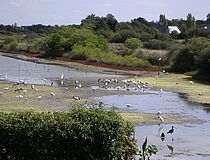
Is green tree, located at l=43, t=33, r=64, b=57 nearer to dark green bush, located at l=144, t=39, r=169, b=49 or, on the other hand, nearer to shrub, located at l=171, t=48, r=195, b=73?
dark green bush, located at l=144, t=39, r=169, b=49

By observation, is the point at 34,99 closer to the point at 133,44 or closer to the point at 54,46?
the point at 133,44

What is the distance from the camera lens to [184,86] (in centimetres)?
5162

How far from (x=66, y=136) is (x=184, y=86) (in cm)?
3836

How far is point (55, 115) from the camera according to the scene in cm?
1488

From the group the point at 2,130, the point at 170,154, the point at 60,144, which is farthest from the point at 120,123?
the point at 170,154

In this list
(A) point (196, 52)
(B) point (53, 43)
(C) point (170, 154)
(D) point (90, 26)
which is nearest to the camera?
(C) point (170, 154)

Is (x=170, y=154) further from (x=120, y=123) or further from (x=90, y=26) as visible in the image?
(x=90, y=26)

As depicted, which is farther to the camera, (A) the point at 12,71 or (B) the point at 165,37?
(B) the point at 165,37

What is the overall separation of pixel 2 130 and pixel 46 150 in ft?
4.39

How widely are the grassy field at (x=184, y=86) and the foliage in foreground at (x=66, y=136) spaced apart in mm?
26237

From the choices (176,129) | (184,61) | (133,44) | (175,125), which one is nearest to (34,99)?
(175,125)

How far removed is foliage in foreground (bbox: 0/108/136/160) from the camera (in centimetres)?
1417

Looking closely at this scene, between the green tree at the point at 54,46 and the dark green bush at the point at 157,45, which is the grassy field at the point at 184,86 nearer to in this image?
the dark green bush at the point at 157,45

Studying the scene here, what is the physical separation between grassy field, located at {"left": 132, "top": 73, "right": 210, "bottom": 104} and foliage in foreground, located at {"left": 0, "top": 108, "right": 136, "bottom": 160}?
26237 mm
